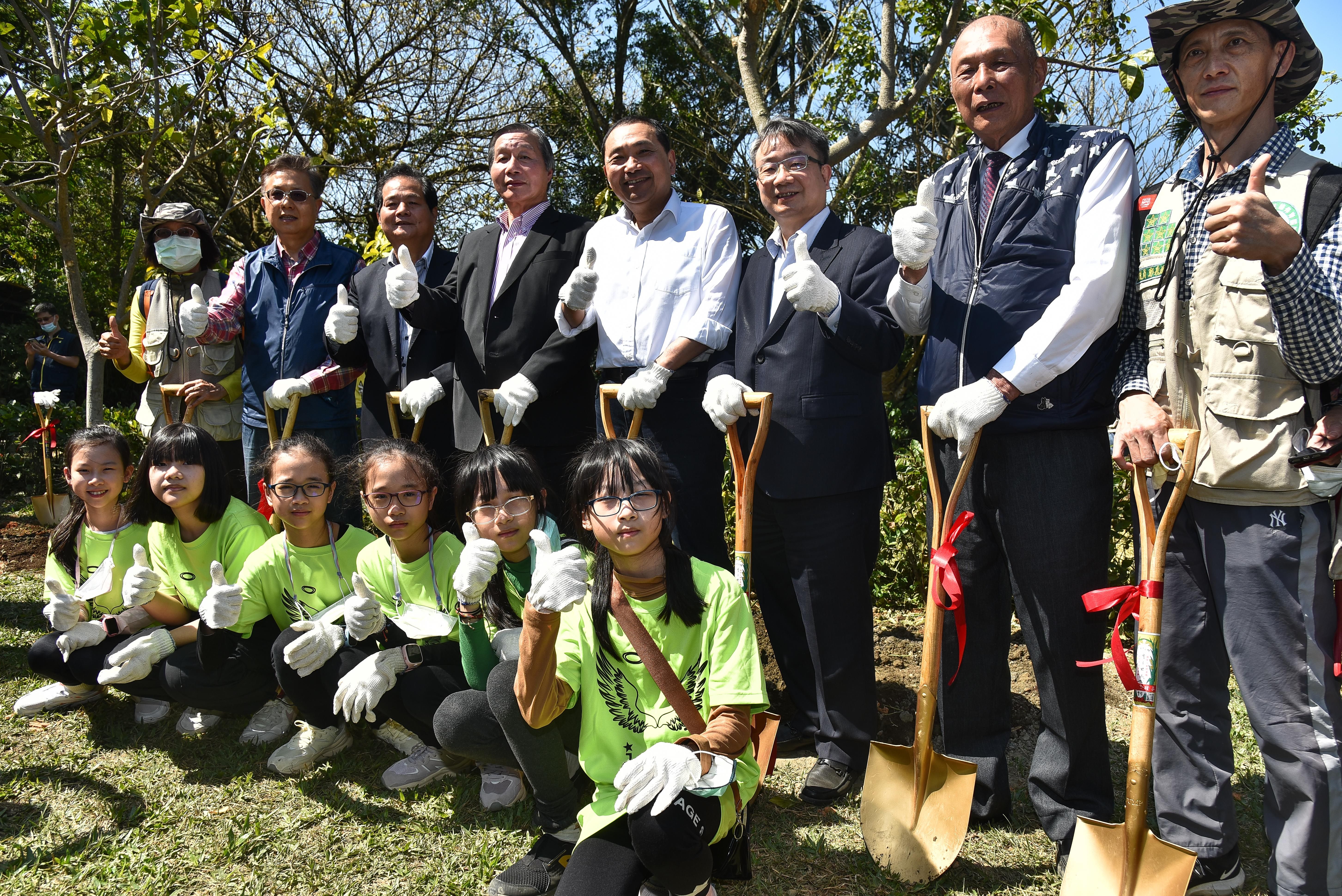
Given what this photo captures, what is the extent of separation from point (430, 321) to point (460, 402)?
35cm

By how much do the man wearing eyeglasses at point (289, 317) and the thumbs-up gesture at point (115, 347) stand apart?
1.11 feet

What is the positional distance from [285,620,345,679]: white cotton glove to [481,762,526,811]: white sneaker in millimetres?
647

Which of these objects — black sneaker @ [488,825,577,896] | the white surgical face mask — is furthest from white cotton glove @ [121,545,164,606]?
black sneaker @ [488,825,577,896]

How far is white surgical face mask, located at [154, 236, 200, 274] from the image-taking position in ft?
14.5

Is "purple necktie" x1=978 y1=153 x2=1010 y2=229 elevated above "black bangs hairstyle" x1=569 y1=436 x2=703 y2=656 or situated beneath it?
elevated above

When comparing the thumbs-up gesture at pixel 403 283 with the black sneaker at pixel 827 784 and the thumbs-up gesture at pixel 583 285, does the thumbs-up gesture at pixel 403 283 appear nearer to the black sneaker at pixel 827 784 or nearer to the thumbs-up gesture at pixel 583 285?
the thumbs-up gesture at pixel 583 285

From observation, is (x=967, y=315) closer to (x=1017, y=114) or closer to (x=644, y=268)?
(x=1017, y=114)

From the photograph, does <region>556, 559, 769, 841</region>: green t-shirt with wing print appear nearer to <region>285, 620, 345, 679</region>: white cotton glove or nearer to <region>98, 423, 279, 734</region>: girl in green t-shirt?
<region>285, 620, 345, 679</region>: white cotton glove

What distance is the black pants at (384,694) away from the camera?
3150 millimetres

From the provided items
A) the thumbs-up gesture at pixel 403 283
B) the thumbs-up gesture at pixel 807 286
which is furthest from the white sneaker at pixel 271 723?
the thumbs-up gesture at pixel 807 286

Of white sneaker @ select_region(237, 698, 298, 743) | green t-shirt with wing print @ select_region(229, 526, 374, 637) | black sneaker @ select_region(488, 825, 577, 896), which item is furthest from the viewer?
white sneaker @ select_region(237, 698, 298, 743)

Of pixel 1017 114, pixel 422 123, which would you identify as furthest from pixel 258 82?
pixel 1017 114

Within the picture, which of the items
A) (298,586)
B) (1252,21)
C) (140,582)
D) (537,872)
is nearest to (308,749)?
(298,586)

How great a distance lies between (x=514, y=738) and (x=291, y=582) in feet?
4.39
